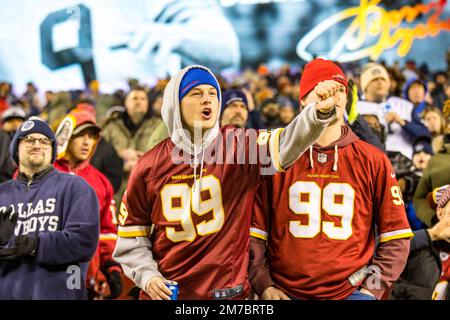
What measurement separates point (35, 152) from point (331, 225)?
191 centimetres

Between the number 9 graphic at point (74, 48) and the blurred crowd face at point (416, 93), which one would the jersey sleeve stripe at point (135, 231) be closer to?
the blurred crowd face at point (416, 93)

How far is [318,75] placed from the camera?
3.92m

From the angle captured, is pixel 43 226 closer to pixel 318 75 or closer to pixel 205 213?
pixel 205 213

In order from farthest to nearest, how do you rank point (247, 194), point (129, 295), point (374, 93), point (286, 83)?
point (286, 83)
point (374, 93)
point (129, 295)
point (247, 194)

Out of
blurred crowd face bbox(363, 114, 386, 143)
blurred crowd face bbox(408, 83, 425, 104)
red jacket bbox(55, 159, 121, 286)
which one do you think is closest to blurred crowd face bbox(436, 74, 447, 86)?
blurred crowd face bbox(408, 83, 425, 104)

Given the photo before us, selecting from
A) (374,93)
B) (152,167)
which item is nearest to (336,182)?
(152,167)

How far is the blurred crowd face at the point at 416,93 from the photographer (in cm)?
785

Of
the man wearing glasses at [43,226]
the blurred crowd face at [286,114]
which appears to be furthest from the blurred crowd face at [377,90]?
the man wearing glasses at [43,226]

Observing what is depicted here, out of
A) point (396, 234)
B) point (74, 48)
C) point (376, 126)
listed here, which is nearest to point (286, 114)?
point (376, 126)

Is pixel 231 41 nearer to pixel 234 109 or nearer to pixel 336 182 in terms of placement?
pixel 234 109

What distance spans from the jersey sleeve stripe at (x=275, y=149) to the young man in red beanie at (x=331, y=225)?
264mm

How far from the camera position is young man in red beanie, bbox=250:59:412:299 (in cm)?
376

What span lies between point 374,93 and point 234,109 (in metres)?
1.26

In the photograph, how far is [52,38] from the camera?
15734 millimetres
